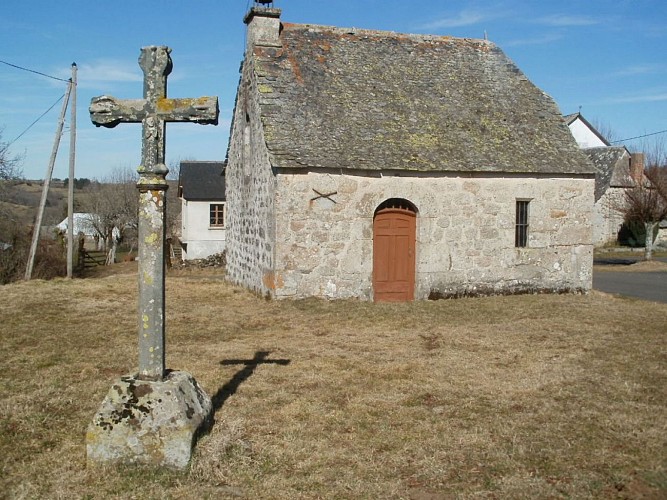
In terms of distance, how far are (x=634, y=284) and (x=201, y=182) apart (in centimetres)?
2316

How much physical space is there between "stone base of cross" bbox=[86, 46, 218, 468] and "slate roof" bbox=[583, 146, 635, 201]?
37.8 meters

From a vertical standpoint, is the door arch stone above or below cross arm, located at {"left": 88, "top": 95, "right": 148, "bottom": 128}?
below

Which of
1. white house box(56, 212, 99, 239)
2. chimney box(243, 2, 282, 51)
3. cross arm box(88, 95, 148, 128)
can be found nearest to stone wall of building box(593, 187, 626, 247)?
chimney box(243, 2, 282, 51)

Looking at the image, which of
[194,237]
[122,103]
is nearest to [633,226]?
[194,237]

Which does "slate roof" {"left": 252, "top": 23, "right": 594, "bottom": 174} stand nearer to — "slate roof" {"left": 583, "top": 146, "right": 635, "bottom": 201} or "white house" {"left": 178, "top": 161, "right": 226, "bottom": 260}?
"white house" {"left": 178, "top": 161, "right": 226, "bottom": 260}

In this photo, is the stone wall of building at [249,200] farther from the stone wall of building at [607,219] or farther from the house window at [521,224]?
the stone wall of building at [607,219]

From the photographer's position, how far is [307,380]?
25.1 ft

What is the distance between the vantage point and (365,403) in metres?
6.76

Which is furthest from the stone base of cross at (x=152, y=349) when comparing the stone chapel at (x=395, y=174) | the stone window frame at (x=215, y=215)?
the stone window frame at (x=215, y=215)

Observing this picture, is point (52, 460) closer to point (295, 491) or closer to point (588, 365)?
point (295, 491)

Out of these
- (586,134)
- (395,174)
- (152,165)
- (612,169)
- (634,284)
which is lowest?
(634,284)

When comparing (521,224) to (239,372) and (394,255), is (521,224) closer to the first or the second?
(394,255)

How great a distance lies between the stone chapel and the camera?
47.7 feet

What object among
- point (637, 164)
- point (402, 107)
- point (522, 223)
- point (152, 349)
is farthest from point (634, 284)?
point (637, 164)
